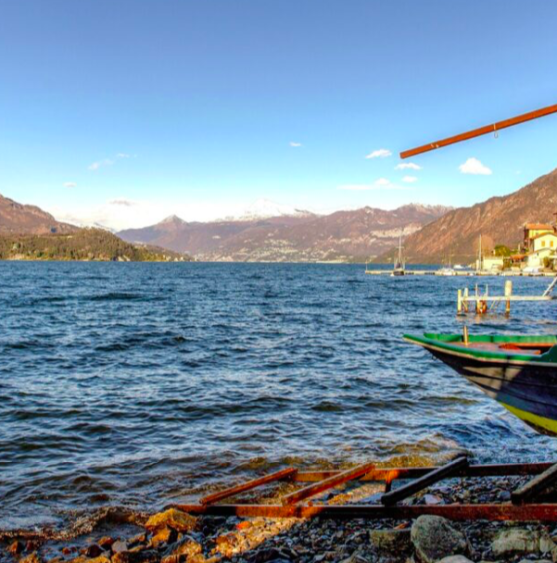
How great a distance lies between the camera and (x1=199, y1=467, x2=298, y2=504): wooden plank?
28.8ft

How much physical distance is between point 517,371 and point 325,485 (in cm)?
523

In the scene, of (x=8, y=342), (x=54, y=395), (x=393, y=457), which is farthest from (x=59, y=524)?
(x=8, y=342)

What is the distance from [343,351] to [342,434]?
45.2 ft

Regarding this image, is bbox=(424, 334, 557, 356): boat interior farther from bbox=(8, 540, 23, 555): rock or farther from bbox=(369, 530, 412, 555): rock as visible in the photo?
bbox=(8, 540, 23, 555): rock

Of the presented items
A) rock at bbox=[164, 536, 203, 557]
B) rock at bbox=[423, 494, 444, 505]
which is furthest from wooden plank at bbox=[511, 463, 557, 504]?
Result: rock at bbox=[164, 536, 203, 557]

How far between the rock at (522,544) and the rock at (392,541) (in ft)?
3.35

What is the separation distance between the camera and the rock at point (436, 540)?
596cm

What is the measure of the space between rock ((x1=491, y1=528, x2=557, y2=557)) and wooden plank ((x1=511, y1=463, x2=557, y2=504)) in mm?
528

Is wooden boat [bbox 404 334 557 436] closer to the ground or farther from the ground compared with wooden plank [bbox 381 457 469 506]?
farther from the ground

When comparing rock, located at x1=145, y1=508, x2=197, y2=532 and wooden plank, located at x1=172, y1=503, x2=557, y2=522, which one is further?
rock, located at x1=145, y1=508, x2=197, y2=532

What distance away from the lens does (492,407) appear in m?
16.3

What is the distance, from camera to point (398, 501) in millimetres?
7809

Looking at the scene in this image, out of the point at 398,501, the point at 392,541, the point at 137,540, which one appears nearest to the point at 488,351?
the point at 398,501

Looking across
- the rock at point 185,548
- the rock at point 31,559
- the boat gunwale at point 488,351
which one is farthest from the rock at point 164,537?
the boat gunwale at point 488,351
